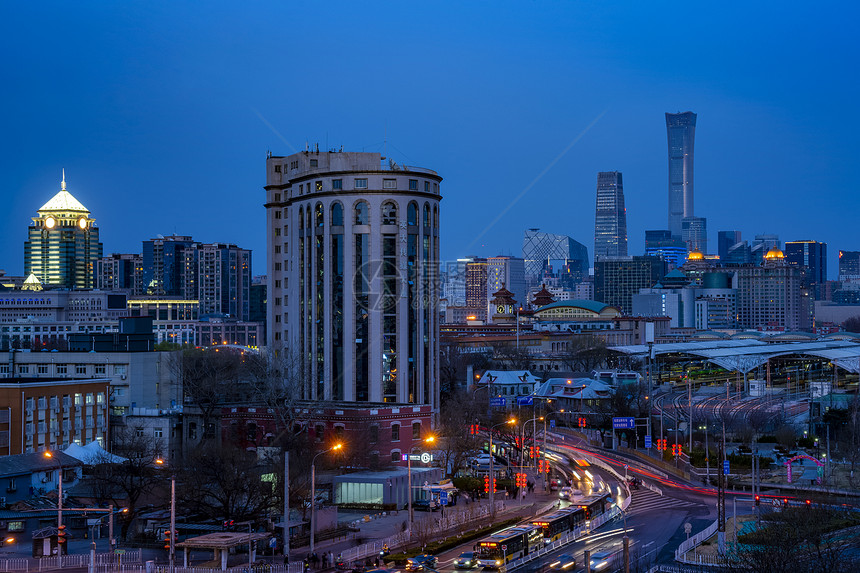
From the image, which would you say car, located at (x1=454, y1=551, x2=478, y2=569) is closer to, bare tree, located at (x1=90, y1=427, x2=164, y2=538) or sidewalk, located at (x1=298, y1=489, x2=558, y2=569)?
sidewalk, located at (x1=298, y1=489, x2=558, y2=569)

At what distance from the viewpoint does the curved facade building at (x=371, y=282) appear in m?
97.0

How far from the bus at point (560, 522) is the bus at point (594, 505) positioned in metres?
0.96

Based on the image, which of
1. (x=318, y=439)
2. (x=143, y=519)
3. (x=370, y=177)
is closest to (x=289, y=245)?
(x=370, y=177)

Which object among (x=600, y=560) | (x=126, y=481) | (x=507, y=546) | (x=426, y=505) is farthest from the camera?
(x=426, y=505)

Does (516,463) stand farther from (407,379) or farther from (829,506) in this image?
(829,506)

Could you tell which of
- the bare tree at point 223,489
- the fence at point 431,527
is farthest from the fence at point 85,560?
the fence at point 431,527

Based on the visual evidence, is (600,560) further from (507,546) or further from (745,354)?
(745,354)

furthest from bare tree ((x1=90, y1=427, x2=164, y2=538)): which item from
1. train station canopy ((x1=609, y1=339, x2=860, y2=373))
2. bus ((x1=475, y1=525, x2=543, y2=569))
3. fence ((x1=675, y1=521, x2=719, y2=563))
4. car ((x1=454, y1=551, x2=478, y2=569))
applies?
train station canopy ((x1=609, y1=339, x2=860, y2=373))

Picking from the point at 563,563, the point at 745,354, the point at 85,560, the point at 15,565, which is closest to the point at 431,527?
the point at 563,563

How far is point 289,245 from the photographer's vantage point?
11156 centimetres

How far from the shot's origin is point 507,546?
49000mm

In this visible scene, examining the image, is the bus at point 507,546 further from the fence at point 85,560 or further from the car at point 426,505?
the fence at point 85,560

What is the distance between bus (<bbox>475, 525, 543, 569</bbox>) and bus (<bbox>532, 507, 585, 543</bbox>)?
3.16 ft

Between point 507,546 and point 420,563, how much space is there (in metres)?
4.24
